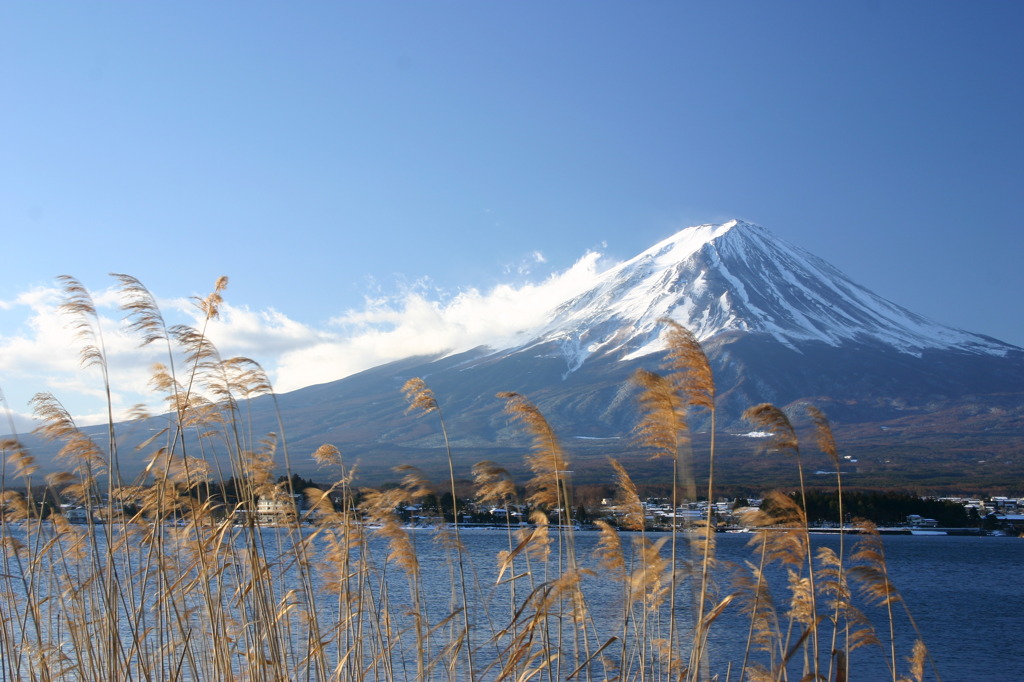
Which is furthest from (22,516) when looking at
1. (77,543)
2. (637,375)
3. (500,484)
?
(637,375)

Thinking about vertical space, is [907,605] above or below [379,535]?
below

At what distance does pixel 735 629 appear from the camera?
934 inches

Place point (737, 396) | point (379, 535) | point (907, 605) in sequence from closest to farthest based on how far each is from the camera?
point (379, 535), point (907, 605), point (737, 396)

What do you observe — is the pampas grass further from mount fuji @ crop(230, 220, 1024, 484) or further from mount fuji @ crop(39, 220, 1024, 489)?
mount fuji @ crop(230, 220, 1024, 484)

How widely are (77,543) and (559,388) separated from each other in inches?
6264

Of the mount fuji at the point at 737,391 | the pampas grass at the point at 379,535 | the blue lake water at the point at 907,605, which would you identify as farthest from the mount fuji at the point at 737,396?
the pampas grass at the point at 379,535

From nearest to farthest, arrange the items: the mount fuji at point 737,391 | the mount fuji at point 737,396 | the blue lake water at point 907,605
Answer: the blue lake water at point 907,605, the mount fuji at point 737,396, the mount fuji at point 737,391

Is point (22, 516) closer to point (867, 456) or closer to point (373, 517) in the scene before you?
point (373, 517)

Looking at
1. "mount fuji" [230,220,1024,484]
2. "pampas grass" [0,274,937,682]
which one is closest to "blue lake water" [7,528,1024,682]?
"pampas grass" [0,274,937,682]

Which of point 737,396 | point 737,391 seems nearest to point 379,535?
point 737,396

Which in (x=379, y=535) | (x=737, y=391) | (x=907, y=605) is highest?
(x=737, y=391)

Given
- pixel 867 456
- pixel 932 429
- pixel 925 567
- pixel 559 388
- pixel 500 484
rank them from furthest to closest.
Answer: pixel 559 388, pixel 932 429, pixel 867 456, pixel 925 567, pixel 500 484

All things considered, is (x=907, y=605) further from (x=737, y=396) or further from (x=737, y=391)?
(x=737, y=391)

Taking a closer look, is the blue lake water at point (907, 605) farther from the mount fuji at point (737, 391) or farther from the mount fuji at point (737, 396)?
the mount fuji at point (737, 391)
